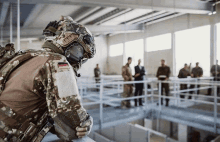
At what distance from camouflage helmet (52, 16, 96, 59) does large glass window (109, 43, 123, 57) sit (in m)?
2.84

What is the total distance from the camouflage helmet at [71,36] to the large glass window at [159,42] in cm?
328

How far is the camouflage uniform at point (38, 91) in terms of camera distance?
48cm

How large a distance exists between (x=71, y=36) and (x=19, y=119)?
1.08 ft

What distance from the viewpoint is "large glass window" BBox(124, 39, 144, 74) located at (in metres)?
3.91

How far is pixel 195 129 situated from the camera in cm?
312

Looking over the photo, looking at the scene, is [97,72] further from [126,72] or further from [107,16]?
[107,16]

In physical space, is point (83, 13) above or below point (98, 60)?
above

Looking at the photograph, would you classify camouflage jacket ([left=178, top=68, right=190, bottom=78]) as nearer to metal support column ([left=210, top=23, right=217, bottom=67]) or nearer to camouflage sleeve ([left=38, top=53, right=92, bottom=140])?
metal support column ([left=210, top=23, right=217, bottom=67])

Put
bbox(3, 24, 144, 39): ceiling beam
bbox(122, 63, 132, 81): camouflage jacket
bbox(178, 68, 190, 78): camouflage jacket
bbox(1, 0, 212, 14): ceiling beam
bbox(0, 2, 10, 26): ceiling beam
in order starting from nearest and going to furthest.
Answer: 1. bbox(0, 2, 10, 26): ceiling beam
2. bbox(3, 24, 144, 39): ceiling beam
3. bbox(1, 0, 212, 14): ceiling beam
4. bbox(178, 68, 190, 78): camouflage jacket
5. bbox(122, 63, 132, 81): camouflage jacket

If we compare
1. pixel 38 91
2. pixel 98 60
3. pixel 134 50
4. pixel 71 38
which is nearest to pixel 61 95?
pixel 38 91

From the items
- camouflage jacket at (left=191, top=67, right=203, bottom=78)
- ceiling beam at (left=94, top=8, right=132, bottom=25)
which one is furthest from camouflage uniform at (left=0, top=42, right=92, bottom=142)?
camouflage jacket at (left=191, top=67, right=203, bottom=78)

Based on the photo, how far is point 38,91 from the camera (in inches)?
19.8

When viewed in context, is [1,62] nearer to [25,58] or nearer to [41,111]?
[25,58]

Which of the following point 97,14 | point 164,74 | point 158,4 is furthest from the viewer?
point 164,74
